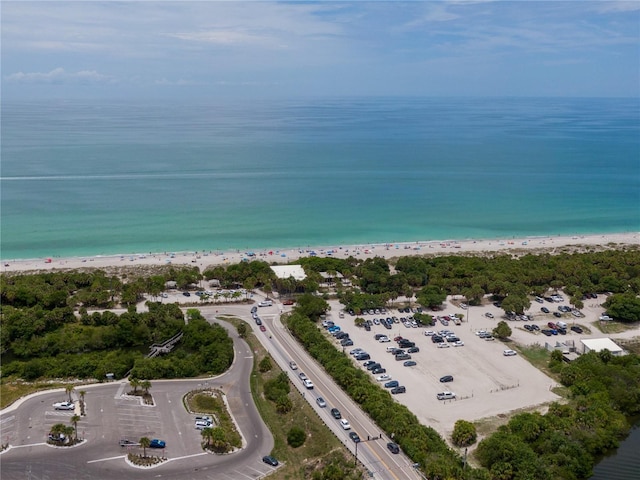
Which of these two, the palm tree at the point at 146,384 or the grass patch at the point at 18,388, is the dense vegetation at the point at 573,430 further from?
the grass patch at the point at 18,388

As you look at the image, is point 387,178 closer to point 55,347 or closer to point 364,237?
point 364,237

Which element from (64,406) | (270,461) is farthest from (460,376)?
(64,406)

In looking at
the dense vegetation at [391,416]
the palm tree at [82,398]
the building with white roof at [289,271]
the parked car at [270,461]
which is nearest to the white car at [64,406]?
the palm tree at [82,398]

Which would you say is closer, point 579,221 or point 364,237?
point 364,237

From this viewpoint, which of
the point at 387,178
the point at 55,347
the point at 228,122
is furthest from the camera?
the point at 228,122

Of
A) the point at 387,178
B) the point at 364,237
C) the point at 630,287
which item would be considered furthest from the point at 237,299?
the point at 387,178

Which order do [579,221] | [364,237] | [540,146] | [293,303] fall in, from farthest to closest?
[540,146], [579,221], [364,237], [293,303]
